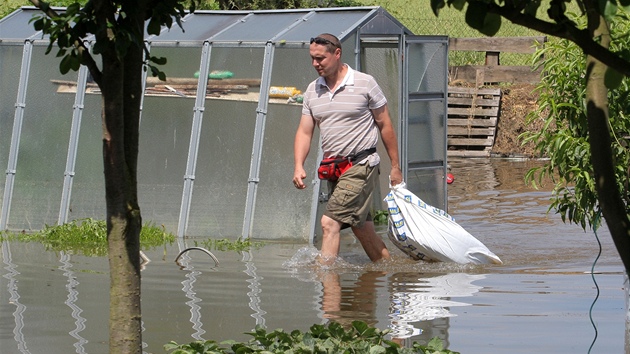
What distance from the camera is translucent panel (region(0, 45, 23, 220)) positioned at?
12.2 meters

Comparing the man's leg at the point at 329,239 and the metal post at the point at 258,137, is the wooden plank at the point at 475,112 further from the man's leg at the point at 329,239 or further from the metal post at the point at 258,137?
the man's leg at the point at 329,239

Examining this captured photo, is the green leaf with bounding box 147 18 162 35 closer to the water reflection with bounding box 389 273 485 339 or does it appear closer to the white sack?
the water reflection with bounding box 389 273 485 339

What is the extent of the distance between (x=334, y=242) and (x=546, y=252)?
2.59 meters

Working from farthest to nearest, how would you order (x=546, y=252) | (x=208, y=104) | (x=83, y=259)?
(x=208, y=104) → (x=546, y=252) → (x=83, y=259)

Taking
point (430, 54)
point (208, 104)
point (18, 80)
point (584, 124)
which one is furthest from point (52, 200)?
point (584, 124)

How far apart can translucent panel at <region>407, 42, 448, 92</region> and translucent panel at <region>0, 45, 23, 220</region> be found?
4.35 m

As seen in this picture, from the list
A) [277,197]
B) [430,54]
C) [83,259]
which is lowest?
[83,259]

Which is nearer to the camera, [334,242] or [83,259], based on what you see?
[334,242]

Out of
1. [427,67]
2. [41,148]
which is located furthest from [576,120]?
[41,148]

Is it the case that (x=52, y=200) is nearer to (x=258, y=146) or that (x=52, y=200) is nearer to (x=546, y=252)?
(x=258, y=146)

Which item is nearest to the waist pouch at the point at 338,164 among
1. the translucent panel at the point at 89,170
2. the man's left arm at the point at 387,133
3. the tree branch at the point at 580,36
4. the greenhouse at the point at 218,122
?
the man's left arm at the point at 387,133

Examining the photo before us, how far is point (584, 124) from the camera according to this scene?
5184 millimetres

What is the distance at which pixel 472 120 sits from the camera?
70.5 ft

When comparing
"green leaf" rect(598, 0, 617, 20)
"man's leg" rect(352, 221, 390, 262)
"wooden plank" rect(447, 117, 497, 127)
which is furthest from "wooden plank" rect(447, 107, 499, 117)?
"green leaf" rect(598, 0, 617, 20)
